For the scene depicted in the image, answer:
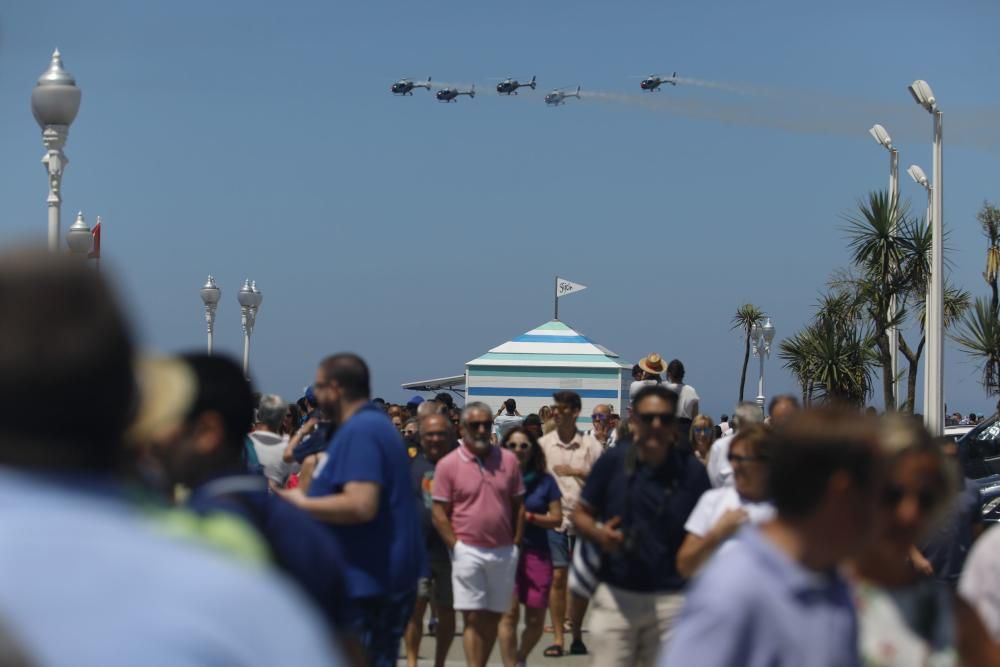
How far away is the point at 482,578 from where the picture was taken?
9.82 meters

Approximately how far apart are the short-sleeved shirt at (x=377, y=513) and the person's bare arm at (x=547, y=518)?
15.2 ft

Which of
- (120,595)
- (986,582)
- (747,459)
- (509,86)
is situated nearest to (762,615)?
(986,582)

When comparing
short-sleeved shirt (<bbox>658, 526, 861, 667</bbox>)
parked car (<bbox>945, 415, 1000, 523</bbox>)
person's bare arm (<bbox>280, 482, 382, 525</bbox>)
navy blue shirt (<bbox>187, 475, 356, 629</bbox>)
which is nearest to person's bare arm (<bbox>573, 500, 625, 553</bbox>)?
person's bare arm (<bbox>280, 482, 382, 525</bbox>)

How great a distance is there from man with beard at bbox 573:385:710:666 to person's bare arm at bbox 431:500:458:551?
2784 mm

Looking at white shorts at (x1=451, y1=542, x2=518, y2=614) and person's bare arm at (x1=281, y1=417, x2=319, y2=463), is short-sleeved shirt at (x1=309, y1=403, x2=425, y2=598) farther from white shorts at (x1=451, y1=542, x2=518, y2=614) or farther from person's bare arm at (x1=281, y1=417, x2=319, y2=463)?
person's bare arm at (x1=281, y1=417, x2=319, y2=463)

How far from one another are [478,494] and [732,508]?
3.66 meters

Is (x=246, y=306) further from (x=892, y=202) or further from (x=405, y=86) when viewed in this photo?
(x=405, y=86)

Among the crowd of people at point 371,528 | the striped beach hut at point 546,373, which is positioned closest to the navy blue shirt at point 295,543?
the crowd of people at point 371,528

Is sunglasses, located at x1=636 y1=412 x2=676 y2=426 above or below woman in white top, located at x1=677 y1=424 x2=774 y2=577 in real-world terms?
above

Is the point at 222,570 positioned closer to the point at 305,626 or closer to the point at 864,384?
the point at 305,626

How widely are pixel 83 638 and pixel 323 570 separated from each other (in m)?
2.08

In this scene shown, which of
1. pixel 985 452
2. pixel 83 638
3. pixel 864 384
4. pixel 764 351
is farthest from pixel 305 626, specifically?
pixel 764 351

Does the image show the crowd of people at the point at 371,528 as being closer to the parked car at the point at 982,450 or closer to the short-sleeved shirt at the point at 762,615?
the short-sleeved shirt at the point at 762,615

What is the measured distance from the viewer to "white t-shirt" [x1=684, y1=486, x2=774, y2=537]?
21.2ft
